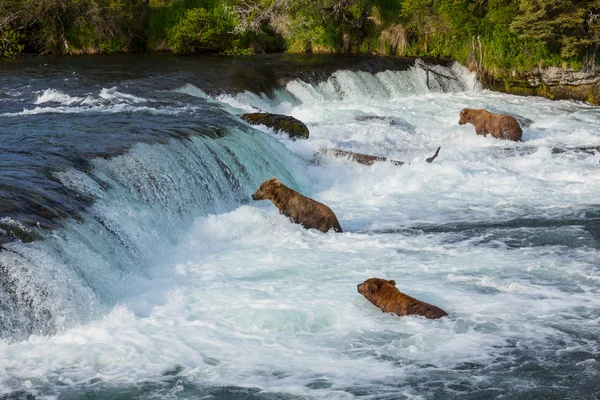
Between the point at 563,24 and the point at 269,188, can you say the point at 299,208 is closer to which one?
the point at 269,188

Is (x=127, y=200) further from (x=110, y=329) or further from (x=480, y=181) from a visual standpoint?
(x=480, y=181)

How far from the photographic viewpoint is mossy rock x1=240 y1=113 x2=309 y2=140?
14.7 m

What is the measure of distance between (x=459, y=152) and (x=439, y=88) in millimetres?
8086

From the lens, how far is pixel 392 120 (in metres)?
17.3

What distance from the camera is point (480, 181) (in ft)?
42.7

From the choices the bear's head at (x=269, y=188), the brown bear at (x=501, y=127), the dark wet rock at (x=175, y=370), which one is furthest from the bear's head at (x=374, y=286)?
the brown bear at (x=501, y=127)

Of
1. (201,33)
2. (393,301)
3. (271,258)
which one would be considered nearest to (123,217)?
(271,258)

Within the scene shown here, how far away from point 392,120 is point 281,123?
3473 mm

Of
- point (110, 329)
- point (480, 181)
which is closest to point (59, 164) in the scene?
point (110, 329)

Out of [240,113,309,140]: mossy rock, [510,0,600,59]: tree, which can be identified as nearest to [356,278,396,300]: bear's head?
[240,113,309,140]: mossy rock

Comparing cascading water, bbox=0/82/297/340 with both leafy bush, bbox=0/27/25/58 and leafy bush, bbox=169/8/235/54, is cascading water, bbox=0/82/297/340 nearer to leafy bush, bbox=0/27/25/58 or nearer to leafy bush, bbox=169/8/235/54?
leafy bush, bbox=0/27/25/58

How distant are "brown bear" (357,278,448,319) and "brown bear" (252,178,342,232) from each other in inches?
105

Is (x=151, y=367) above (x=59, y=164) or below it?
below

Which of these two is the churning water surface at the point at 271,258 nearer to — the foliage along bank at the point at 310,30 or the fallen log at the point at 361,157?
the fallen log at the point at 361,157
